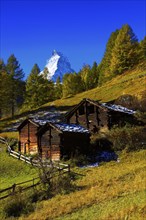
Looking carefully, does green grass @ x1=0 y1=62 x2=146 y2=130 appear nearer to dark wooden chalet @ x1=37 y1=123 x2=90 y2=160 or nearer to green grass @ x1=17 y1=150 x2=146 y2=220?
dark wooden chalet @ x1=37 y1=123 x2=90 y2=160

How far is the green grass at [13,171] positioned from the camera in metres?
36.6

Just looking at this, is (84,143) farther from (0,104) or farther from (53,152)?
(0,104)

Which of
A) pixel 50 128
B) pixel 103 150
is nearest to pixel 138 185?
pixel 103 150

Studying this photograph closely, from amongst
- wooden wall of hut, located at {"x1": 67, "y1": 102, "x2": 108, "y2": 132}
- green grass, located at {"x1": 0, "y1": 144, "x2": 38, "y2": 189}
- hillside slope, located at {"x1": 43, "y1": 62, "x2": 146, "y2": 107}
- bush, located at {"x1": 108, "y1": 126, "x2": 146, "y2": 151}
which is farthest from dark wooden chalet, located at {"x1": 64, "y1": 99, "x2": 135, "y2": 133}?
hillside slope, located at {"x1": 43, "y1": 62, "x2": 146, "y2": 107}

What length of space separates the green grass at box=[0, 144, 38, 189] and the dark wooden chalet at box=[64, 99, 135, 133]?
13.9 metres

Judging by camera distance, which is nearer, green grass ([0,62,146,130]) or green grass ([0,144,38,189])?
green grass ([0,144,38,189])

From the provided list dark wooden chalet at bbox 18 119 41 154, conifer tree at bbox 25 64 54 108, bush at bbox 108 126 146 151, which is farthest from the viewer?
conifer tree at bbox 25 64 54 108

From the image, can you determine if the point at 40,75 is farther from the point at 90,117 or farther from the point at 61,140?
the point at 61,140

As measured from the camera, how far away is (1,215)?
24.0m

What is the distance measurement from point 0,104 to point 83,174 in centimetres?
5099

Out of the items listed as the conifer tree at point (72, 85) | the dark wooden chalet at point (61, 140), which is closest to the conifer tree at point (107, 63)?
the conifer tree at point (72, 85)

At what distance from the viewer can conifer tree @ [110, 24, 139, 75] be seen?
8869 cm

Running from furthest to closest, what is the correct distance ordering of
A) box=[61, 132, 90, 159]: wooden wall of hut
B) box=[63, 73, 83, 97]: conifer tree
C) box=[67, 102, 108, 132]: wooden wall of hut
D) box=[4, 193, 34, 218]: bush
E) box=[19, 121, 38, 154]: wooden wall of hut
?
box=[63, 73, 83, 97]: conifer tree → box=[67, 102, 108, 132]: wooden wall of hut → box=[19, 121, 38, 154]: wooden wall of hut → box=[61, 132, 90, 159]: wooden wall of hut → box=[4, 193, 34, 218]: bush

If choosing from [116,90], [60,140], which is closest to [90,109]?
[60,140]
